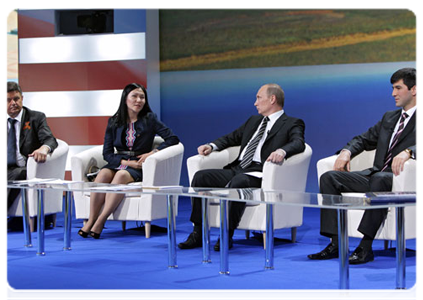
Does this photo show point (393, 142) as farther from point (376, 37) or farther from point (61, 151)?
point (376, 37)

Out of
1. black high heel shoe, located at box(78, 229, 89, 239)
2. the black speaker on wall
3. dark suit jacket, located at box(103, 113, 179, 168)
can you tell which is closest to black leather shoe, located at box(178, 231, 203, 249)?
black high heel shoe, located at box(78, 229, 89, 239)

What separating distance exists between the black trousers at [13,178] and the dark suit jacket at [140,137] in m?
0.68

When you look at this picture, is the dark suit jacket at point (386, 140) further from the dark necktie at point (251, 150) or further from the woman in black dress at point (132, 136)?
the woman in black dress at point (132, 136)

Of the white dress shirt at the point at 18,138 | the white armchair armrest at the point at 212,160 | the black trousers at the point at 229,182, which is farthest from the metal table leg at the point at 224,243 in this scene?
the white dress shirt at the point at 18,138

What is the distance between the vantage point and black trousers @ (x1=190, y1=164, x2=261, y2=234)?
4211 mm

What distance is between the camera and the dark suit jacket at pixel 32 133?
5276mm

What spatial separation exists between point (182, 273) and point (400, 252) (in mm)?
1155

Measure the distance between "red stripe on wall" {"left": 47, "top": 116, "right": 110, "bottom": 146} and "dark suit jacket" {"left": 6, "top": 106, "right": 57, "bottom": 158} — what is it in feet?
5.74

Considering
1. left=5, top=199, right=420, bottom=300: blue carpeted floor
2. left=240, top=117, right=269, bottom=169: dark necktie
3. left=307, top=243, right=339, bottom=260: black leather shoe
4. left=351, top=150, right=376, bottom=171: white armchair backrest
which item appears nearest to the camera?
left=5, top=199, right=420, bottom=300: blue carpeted floor

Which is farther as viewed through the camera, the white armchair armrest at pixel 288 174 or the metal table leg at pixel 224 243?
the white armchair armrest at pixel 288 174

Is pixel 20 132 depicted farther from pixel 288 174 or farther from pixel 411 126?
pixel 411 126

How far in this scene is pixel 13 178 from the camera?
A: 5121 millimetres

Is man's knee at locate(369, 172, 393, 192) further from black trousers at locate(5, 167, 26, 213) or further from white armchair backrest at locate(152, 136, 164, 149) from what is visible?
black trousers at locate(5, 167, 26, 213)
